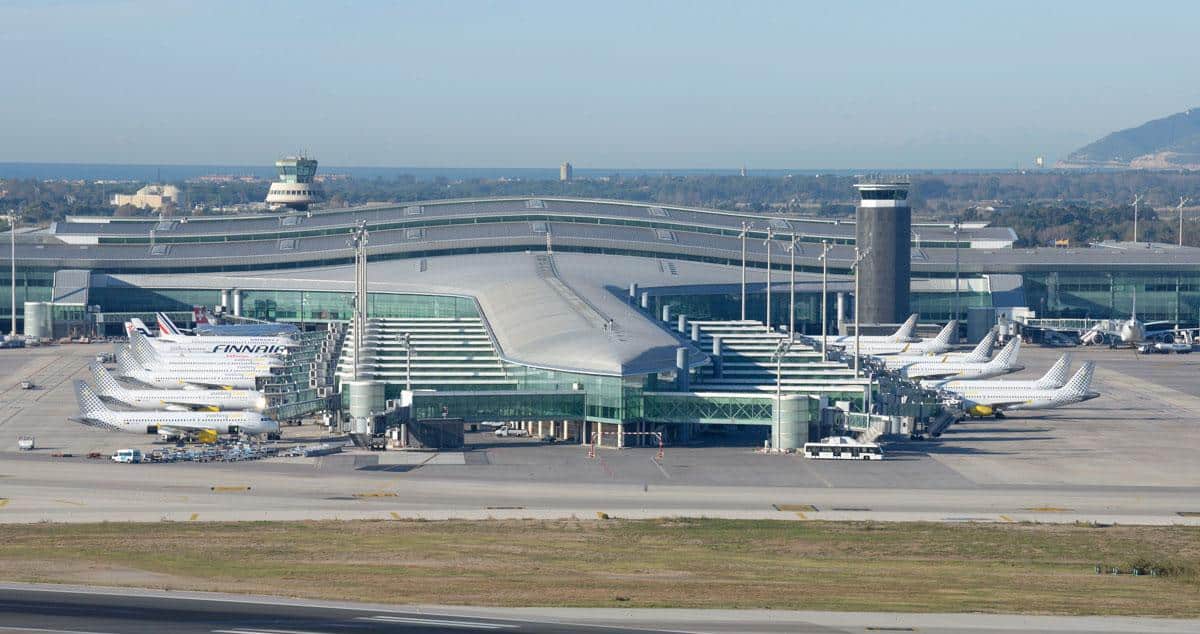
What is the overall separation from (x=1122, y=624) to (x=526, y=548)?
2279cm

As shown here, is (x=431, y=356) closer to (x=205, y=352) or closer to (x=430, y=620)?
(x=205, y=352)

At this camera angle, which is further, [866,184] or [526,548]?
[866,184]

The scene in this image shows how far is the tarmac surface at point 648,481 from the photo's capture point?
242ft

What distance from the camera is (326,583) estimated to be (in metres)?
54.5

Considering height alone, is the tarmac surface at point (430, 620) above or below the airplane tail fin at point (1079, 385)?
above

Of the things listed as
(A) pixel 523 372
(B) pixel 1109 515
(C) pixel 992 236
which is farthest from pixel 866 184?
(B) pixel 1109 515

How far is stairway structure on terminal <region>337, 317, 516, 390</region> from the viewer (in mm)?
101750

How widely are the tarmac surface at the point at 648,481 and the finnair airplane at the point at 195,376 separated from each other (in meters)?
12.6

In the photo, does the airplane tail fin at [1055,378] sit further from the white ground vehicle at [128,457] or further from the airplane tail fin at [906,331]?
the white ground vehicle at [128,457]

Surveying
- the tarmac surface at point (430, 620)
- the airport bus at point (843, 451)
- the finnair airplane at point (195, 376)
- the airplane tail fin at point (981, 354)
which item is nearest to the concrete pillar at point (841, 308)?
the airplane tail fin at point (981, 354)

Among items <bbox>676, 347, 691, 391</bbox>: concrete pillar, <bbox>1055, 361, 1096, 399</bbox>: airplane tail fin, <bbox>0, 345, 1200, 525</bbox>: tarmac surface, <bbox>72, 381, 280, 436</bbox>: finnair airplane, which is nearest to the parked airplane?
<bbox>1055, 361, 1096, 399</bbox>: airplane tail fin

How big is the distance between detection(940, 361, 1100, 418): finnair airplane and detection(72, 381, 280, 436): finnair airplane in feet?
139

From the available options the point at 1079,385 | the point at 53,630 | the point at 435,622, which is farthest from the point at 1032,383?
the point at 53,630

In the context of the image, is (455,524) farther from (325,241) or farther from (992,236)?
(992,236)
